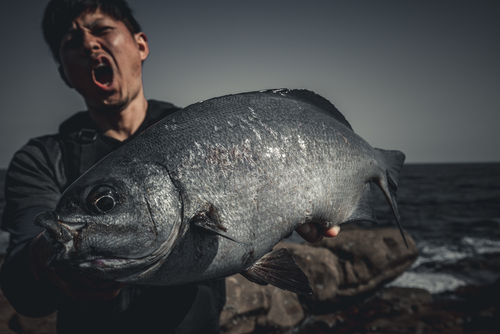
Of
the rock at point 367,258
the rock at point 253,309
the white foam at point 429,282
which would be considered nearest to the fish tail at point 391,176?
the rock at point 253,309

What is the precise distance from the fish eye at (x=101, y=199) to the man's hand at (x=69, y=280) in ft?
1.36

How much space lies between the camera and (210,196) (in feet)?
4.98

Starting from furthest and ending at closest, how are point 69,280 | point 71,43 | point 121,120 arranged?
point 121,120, point 71,43, point 69,280

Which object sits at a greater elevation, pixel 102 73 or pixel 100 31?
pixel 100 31

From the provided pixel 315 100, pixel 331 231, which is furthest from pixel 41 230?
pixel 315 100

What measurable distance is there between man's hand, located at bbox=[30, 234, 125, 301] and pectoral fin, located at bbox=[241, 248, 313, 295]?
2.64ft

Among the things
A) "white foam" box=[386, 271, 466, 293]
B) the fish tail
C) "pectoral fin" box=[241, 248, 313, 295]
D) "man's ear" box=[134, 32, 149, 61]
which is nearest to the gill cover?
"pectoral fin" box=[241, 248, 313, 295]

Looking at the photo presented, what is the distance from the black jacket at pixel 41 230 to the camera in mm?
2518

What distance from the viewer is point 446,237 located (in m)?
13.9

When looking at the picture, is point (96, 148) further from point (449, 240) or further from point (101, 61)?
point (449, 240)

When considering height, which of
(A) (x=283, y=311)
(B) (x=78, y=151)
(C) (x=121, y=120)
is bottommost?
(A) (x=283, y=311)

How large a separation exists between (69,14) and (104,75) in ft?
2.78

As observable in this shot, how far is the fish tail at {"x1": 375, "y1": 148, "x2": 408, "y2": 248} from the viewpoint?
2.41 metres

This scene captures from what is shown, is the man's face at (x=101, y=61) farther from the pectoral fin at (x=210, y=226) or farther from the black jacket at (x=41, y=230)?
the pectoral fin at (x=210, y=226)
